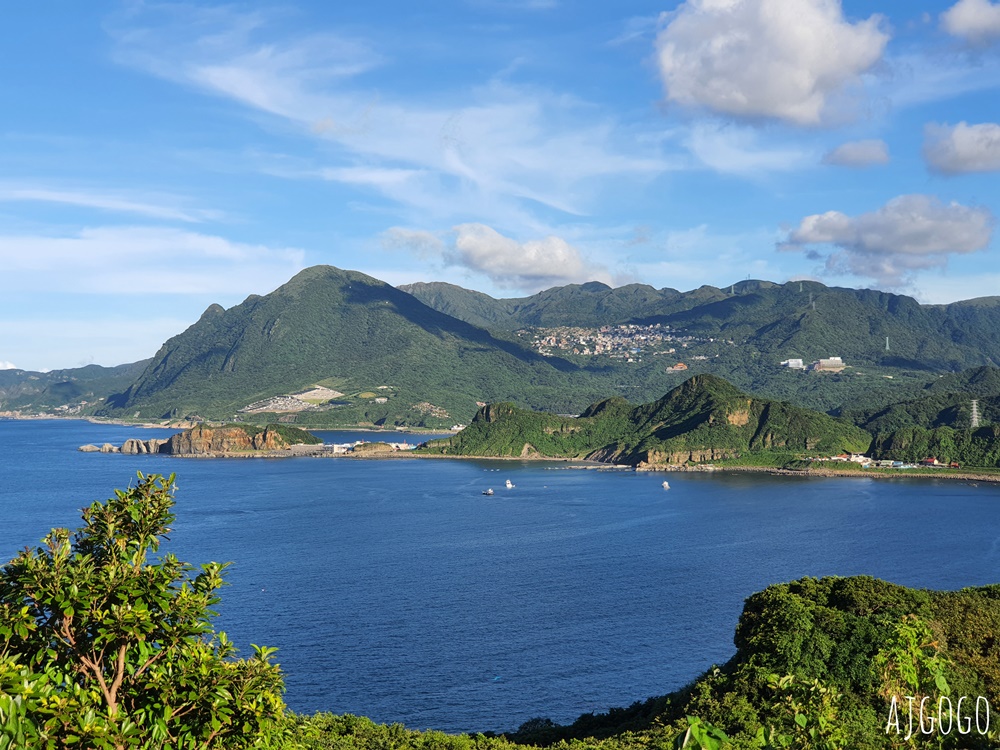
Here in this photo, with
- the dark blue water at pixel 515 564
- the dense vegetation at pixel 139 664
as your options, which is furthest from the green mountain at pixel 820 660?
the dense vegetation at pixel 139 664

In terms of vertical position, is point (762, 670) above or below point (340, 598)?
above

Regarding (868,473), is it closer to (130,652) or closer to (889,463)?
(889,463)

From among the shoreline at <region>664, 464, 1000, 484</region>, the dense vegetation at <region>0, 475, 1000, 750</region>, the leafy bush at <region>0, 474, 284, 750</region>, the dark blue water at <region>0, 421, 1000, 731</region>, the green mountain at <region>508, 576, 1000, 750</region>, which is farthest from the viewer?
the shoreline at <region>664, 464, 1000, 484</region>

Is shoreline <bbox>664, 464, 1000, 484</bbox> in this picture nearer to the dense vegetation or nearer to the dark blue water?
the dark blue water

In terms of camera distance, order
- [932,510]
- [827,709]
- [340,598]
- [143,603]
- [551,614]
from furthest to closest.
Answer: [932,510] < [340,598] < [551,614] < [827,709] < [143,603]

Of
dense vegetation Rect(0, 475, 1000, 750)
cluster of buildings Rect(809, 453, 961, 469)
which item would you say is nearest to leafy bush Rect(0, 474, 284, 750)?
dense vegetation Rect(0, 475, 1000, 750)

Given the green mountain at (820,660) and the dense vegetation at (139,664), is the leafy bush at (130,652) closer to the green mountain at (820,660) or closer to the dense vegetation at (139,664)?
the dense vegetation at (139,664)

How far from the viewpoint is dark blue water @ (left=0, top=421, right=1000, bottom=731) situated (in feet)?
184

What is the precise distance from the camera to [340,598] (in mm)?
77188

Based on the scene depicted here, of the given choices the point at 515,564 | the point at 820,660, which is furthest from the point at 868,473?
the point at 820,660

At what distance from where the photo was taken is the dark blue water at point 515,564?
2213 inches

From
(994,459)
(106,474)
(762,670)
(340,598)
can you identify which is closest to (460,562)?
(340,598)

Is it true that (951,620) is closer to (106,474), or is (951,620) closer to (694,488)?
(694,488)

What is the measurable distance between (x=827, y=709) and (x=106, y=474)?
18543 cm
